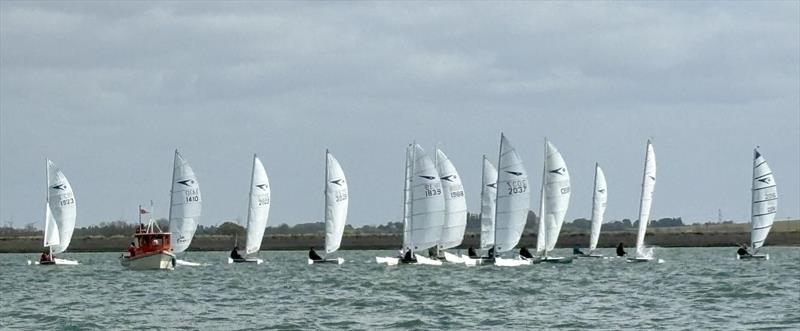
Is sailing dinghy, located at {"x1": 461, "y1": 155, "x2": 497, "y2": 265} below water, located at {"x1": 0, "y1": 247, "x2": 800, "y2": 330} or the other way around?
the other way around

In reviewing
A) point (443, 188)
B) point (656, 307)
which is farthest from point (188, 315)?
point (443, 188)

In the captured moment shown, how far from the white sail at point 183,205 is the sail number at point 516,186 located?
64.7ft

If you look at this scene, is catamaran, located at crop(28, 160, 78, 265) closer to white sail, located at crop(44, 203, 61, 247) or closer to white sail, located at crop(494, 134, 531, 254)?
white sail, located at crop(44, 203, 61, 247)

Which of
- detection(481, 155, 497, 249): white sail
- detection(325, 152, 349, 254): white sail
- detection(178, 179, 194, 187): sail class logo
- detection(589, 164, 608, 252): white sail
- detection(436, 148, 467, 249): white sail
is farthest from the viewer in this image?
detection(589, 164, 608, 252): white sail

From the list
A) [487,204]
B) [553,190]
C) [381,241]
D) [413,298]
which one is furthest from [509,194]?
[381,241]

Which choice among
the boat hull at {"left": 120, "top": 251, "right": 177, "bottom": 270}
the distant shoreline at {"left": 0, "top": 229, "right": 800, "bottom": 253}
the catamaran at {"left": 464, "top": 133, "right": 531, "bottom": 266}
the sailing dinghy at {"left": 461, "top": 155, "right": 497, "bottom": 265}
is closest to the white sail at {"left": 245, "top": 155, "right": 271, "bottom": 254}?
the boat hull at {"left": 120, "top": 251, "right": 177, "bottom": 270}

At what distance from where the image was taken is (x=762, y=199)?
328 feet

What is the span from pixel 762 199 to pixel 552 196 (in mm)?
14619

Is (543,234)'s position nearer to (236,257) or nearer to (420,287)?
(236,257)

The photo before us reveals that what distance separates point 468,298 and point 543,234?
38.3 meters

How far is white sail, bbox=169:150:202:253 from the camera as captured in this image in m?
94.6

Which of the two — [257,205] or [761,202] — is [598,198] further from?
[257,205]

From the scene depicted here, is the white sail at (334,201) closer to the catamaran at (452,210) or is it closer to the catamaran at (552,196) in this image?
the catamaran at (452,210)

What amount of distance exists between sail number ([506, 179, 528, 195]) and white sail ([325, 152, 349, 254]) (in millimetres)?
12724
